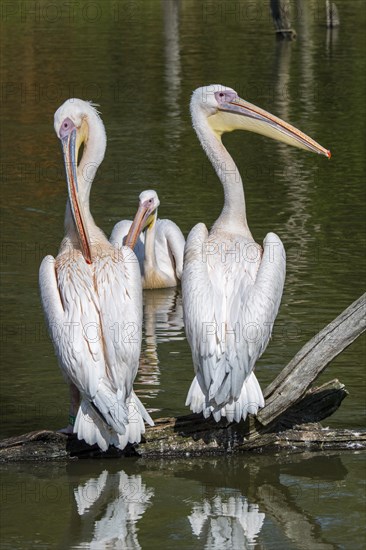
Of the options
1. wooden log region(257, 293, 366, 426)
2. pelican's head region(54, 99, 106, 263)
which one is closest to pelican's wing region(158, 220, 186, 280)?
pelican's head region(54, 99, 106, 263)

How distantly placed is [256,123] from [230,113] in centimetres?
18

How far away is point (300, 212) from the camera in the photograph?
43.5 ft

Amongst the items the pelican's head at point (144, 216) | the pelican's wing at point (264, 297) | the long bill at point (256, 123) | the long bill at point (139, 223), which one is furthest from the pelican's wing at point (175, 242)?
the pelican's wing at point (264, 297)

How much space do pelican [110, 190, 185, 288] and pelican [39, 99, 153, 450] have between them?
3455 millimetres

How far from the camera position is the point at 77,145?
731 cm

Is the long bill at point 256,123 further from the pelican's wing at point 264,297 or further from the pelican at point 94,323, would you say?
the pelican at point 94,323

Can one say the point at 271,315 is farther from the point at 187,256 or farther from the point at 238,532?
the point at 238,532

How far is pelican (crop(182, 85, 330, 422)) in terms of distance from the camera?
6.69 m

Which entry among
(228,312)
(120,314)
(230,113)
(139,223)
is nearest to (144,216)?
(139,223)

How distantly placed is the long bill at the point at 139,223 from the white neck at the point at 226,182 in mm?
2502

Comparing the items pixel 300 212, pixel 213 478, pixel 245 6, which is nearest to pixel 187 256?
pixel 213 478

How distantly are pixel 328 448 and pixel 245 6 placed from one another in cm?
3249

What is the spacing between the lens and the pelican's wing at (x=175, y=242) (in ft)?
36.4

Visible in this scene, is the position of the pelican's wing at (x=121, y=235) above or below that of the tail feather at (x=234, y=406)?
above
